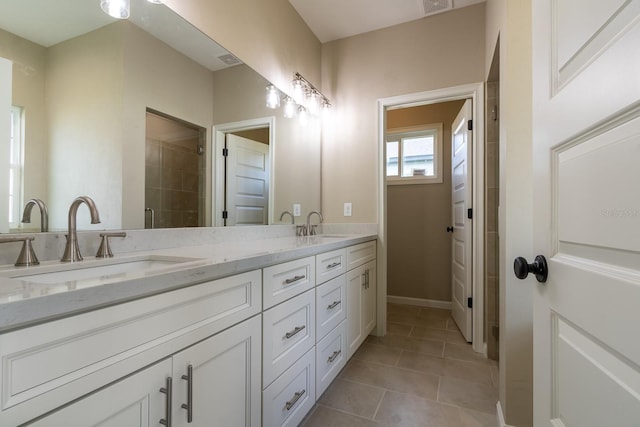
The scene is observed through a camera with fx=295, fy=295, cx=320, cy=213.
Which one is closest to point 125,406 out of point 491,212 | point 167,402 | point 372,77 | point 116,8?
point 167,402

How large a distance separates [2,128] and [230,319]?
2.89ft

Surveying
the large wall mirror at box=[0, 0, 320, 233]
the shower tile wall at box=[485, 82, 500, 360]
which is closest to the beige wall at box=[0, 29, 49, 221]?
the large wall mirror at box=[0, 0, 320, 233]

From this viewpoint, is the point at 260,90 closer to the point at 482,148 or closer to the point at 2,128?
the point at 2,128

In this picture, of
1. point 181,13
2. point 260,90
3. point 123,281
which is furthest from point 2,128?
point 260,90

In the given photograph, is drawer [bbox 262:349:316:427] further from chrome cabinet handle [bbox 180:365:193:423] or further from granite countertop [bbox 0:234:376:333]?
granite countertop [bbox 0:234:376:333]

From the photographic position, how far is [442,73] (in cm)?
244

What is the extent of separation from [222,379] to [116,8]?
4.69ft

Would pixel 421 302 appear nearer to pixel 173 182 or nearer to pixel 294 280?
pixel 294 280

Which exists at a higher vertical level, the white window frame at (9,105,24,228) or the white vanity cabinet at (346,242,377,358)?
the white window frame at (9,105,24,228)

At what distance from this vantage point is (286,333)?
1.25 meters

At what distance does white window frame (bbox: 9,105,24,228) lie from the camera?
90 centimetres

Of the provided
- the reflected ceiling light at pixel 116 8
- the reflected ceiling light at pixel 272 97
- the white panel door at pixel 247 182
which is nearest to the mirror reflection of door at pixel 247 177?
the white panel door at pixel 247 182

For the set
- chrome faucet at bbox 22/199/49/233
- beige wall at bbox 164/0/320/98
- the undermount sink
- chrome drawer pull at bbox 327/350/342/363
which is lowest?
chrome drawer pull at bbox 327/350/342/363

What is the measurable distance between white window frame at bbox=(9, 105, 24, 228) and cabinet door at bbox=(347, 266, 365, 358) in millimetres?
1582
